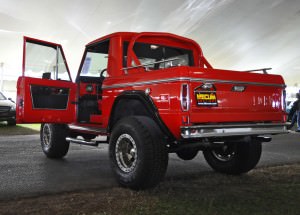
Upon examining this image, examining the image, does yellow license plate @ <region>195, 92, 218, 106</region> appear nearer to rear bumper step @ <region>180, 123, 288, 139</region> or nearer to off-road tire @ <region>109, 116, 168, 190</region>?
rear bumper step @ <region>180, 123, 288, 139</region>

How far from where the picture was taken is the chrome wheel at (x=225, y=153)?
5.47 m

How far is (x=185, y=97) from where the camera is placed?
3.95m

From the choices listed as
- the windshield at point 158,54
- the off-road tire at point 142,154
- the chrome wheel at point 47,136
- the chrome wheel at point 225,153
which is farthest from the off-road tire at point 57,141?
the chrome wheel at point 225,153

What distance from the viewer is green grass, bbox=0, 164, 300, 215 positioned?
3492mm

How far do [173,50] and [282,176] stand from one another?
2.67 meters

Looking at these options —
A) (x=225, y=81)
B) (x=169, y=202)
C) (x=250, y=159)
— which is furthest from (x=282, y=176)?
(x=169, y=202)

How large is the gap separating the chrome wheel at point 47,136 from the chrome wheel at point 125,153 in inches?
104

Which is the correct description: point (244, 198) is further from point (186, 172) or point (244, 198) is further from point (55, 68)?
point (55, 68)

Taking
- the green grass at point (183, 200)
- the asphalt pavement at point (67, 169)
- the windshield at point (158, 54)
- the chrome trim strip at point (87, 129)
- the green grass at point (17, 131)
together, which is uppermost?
the windshield at point (158, 54)

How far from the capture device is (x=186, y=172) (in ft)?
18.3

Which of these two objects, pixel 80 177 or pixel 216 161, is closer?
pixel 80 177

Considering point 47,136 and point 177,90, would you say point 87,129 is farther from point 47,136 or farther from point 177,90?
point 177,90

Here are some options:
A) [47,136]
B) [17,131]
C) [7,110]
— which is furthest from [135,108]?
[7,110]

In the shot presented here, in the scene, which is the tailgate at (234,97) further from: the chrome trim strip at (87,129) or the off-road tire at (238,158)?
the chrome trim strip at (87,129)
